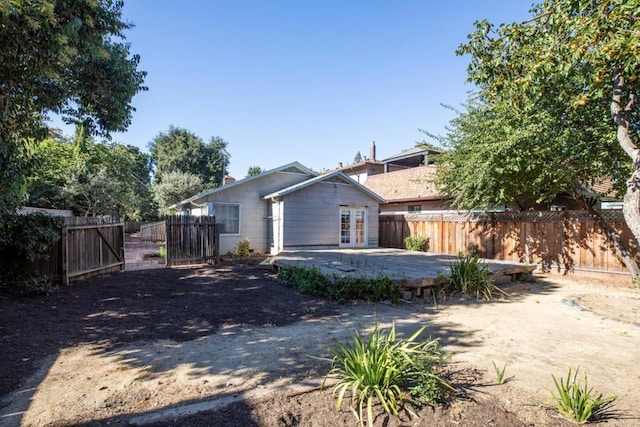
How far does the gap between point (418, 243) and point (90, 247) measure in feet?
38.9

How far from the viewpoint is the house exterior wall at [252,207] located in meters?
14.1

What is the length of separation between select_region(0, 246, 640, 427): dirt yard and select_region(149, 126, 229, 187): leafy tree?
33899 mm

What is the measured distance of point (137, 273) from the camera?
31.5 feet

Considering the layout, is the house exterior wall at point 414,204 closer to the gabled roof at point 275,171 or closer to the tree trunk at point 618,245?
the gabled roof at point 275,171

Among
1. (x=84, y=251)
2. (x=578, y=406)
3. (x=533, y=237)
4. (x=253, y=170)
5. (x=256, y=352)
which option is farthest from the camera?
(x=253, y=170)

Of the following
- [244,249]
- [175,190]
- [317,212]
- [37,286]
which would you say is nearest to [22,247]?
[37,286]

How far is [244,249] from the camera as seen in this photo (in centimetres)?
1407

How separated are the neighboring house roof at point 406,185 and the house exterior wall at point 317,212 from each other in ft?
11.1

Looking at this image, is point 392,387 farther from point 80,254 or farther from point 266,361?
point 80,254

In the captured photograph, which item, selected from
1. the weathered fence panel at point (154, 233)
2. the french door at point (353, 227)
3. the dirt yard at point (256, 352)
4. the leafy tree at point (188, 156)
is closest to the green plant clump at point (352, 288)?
the dirt yard at point (256, 352)

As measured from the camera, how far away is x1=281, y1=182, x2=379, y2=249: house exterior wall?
1410 centimetres

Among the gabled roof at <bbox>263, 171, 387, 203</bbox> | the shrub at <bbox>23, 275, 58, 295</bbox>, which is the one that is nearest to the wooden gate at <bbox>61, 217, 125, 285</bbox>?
the shrub at <bbox>23, 275, 58, 295</bbox>

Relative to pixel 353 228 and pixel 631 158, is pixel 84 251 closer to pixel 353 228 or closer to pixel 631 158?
pixel 353 228

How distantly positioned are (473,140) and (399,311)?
266 inches
